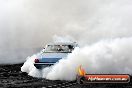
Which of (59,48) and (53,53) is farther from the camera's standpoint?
(59,48)

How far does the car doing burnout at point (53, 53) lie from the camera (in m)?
19.9

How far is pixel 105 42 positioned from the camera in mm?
21078

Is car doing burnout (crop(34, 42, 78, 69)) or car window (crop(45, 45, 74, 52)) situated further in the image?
car window (crop(45, 45, 74, 52))

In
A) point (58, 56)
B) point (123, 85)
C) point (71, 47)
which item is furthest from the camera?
point (71, 47)

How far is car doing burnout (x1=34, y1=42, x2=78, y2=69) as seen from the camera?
65.3ft

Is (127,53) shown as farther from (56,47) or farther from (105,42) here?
(56,47)

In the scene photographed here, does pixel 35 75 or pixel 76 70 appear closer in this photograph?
pixel 76 70

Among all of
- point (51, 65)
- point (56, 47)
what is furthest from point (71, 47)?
point (51, 65)

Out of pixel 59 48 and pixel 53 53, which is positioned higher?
pixel 59 48

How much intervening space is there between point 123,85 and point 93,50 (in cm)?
411

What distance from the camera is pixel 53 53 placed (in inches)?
Result: 831

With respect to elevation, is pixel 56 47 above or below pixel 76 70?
above

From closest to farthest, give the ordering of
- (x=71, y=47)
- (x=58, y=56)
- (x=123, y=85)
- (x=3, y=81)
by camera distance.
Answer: (x=123, y=85) → (x=3, y=81) → (x=58, y=56) → (x=71, y=47)

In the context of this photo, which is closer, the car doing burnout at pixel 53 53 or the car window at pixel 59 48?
the car doing burnout at pixel 53 53
